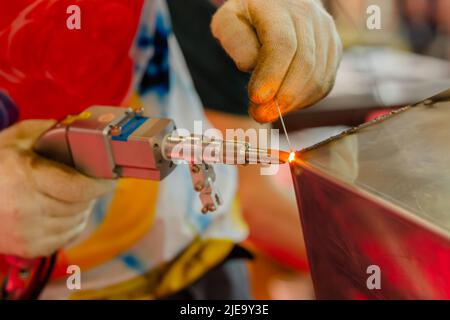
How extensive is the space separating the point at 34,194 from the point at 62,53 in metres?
0.17

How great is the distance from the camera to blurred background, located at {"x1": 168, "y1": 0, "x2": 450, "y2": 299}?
770 millimetres

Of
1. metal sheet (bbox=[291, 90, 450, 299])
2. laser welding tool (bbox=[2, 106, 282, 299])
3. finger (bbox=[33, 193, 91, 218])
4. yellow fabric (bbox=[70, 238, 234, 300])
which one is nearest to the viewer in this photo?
metal sheet (bbox=[291, 90, 450, 299])

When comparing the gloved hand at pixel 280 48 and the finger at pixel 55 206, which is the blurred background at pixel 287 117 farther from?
the finger at pixel 55 206

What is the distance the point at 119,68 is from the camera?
678 mm

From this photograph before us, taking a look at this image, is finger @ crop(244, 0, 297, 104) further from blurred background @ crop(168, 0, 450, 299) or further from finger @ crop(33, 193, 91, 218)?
finger @ crop(33, 193, 91, 218)

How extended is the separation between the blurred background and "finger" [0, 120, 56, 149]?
0.90ft

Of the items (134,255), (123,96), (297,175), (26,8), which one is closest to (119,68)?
(123,96)

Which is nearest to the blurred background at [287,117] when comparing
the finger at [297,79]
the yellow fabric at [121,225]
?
the finger at [297,79]

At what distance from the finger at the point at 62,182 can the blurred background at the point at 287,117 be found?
0.70ft

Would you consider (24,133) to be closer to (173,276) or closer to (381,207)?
(173,276)

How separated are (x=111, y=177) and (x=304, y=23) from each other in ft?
0.81

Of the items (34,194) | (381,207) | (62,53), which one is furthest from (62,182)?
(381,207)

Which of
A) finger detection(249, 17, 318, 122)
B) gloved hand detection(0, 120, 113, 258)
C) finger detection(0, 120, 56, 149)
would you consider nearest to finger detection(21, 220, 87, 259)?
gloved hand detection(0, 120, 113, 258)

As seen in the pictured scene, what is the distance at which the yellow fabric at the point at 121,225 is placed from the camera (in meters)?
0.69
